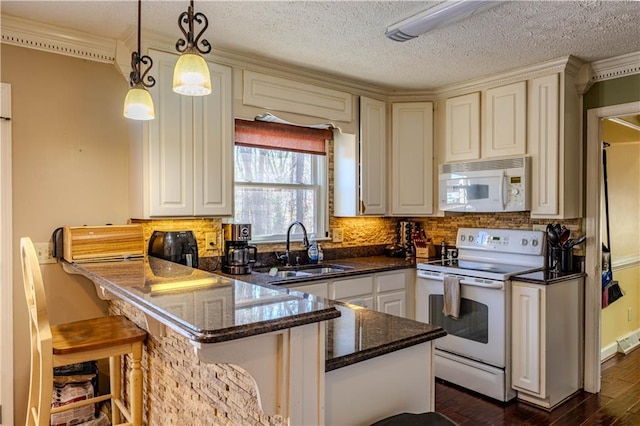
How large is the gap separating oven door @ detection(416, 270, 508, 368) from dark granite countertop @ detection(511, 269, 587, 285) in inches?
5.6

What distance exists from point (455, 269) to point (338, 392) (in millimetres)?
2258

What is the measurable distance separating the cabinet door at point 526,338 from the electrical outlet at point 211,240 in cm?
212

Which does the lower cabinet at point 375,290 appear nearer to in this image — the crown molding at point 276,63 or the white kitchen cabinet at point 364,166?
the white kitchen cabinet at point 364,166

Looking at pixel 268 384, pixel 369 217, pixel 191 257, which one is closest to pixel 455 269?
pixel 369 217

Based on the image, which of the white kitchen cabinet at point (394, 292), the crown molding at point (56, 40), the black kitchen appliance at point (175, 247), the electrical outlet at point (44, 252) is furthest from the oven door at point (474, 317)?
the crown molding at point (56, 40)

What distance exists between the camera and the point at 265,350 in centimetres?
107

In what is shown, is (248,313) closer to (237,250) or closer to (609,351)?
(237,250)

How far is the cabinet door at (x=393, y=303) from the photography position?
3.43 m

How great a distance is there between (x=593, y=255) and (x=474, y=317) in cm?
98

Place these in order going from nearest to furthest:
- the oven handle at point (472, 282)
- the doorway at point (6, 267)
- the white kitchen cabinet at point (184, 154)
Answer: the doorway at point (6, 267), the white kitchen cabinet at point (184, 154), the oven handle at point (472, 282)

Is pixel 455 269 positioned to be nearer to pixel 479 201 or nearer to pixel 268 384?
pixel 479 201

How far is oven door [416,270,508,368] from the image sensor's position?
118 inches

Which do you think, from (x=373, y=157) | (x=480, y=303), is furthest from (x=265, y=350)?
(x=373, y=157)

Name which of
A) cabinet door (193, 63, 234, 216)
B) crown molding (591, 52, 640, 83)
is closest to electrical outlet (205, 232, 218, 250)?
cabinet door (193, 63, 234, 216)
